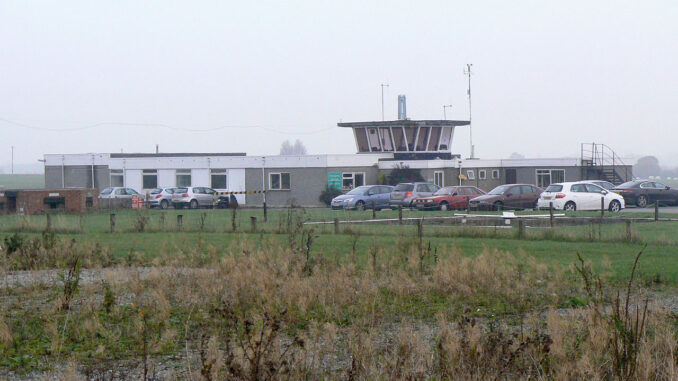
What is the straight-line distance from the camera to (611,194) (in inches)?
1571

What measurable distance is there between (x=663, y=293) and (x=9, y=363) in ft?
31.2

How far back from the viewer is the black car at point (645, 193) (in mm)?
44656

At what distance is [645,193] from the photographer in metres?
44.8

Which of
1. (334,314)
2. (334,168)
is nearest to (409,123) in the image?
(334,168)

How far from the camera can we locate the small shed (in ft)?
138

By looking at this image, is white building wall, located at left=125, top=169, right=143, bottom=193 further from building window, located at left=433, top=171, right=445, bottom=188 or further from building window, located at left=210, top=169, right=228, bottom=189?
building window, located at left=433, top=171, right=445, bottom=188

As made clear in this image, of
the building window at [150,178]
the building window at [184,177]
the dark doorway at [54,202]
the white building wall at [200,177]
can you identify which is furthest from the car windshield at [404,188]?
the building window at [150,178]

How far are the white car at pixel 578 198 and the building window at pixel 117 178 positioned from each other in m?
31.3

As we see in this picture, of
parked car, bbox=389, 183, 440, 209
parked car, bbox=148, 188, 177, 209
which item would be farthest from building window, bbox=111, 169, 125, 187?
parked car, bbox=389, 183, 440, 209

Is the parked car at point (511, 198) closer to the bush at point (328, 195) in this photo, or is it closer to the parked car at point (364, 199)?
the parked car at point (364, 199)

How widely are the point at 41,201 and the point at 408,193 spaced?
19.1 meters

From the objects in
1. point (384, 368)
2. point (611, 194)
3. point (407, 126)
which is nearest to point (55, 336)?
point (384, 368)

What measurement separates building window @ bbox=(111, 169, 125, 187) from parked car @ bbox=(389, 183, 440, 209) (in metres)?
21.9

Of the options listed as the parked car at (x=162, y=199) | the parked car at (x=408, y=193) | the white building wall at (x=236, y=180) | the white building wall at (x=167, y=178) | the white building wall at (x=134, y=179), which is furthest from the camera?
the white building wall at (x=134, y=179)
